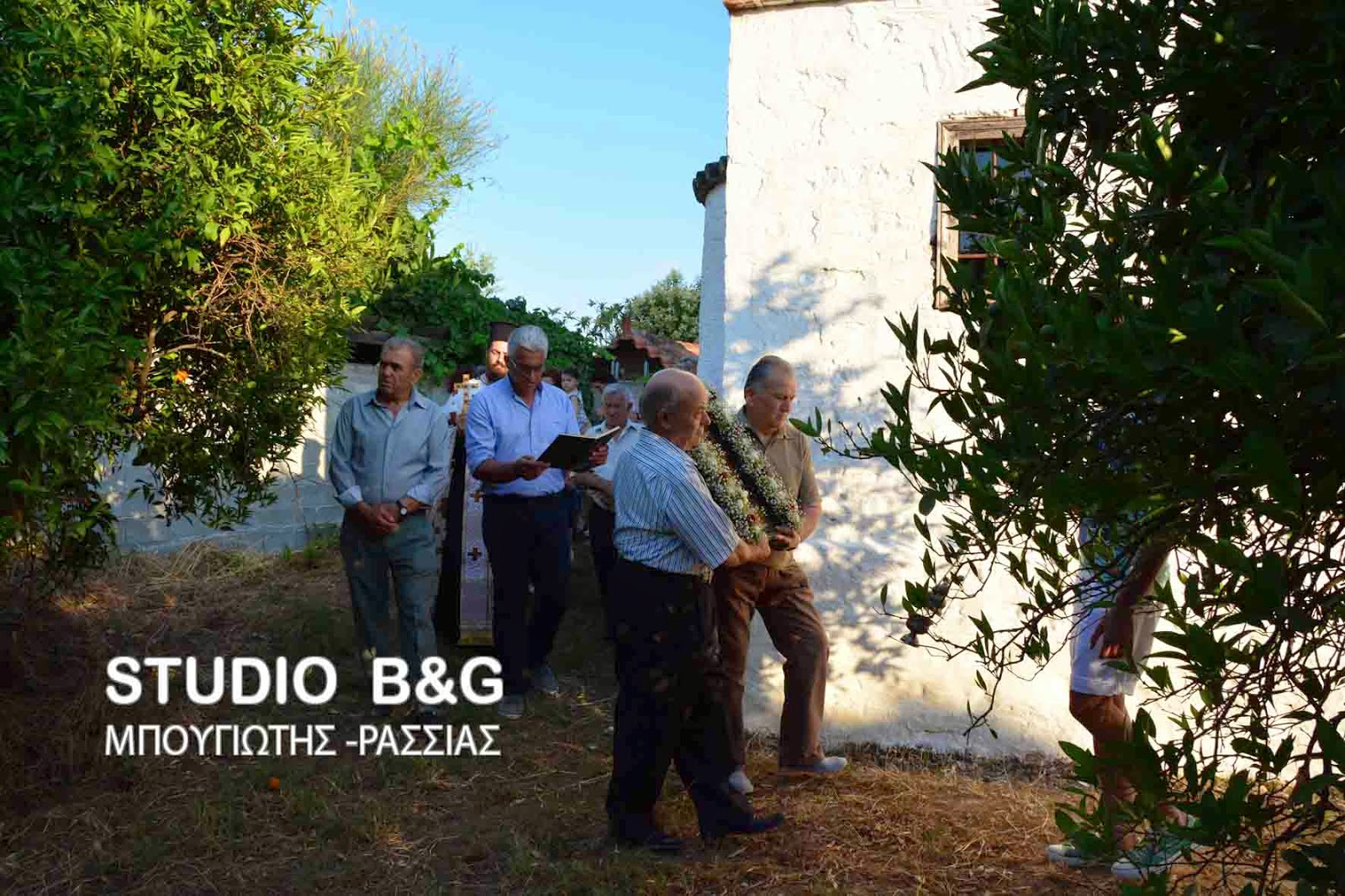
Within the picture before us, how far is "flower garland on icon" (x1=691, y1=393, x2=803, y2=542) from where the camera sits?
4.93 m

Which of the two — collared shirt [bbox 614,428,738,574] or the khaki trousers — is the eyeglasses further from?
collared shirt [bbox 614,428,738,574]

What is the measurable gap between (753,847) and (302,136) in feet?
12.2

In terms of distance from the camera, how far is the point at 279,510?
11781 millimetres

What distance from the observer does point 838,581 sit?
6.36m

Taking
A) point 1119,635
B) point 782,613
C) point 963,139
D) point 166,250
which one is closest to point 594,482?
point 782,613

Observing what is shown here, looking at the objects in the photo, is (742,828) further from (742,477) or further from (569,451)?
(569,451)

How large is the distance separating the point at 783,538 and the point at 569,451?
1551 millimetres

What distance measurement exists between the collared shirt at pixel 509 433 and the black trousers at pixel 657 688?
7.32 ft

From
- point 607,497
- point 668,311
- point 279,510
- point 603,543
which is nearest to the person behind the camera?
point 607,497

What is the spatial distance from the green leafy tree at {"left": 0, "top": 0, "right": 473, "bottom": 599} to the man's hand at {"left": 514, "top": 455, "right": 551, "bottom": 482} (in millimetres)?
1155

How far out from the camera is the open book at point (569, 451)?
6211mm

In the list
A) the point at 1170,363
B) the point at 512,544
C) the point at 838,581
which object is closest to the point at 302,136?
the point at 512,544

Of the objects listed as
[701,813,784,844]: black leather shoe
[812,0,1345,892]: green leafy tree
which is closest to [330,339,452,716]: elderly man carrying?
[701,813,784,844]: black leather shoe

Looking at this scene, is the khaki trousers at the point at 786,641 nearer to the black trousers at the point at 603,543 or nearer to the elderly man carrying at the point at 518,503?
the elderly man carrying at the point at 518,503
